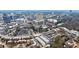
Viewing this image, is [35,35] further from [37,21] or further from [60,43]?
[60,43]

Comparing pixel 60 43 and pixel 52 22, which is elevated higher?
pixel 52 22
